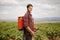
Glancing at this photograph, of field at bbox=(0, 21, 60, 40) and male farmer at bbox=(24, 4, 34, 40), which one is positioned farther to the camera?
field at bbox=(0, 21, 60, 40)

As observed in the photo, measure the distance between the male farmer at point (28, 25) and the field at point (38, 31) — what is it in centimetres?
9

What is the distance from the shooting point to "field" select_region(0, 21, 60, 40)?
4171 mm

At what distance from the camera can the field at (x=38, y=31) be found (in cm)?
417

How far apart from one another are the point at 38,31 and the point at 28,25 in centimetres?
22

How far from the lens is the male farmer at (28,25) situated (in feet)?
13.3

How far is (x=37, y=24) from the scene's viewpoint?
419 cm

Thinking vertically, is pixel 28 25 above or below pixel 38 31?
above

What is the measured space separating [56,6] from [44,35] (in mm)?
563

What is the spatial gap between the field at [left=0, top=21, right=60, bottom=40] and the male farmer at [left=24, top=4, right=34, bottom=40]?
95mm

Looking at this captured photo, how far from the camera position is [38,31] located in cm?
417

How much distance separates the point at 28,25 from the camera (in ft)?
13.4

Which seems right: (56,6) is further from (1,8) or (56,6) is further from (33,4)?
(1,8)

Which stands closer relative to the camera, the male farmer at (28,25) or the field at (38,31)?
the male farmer at (28,25)

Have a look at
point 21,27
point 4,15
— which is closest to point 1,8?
point 4,15
